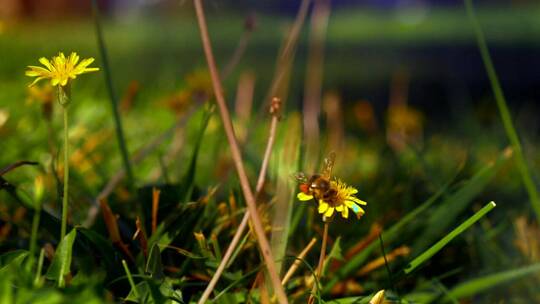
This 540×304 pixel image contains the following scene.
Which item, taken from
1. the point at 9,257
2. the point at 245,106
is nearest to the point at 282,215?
the point at 9,257

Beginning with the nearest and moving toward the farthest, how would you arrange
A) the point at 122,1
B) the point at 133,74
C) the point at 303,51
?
the point at 133,74
the point at 303,51
the point at 122,1

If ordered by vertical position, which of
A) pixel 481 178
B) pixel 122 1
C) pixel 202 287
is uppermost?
pixel 122 1

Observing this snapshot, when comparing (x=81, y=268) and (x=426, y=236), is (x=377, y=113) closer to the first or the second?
(x=426, y=236)

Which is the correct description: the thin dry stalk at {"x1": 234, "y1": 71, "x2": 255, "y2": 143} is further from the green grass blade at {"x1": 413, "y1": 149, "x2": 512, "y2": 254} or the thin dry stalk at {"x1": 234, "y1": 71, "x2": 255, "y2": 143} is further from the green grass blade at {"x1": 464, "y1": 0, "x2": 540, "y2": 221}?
the green grass blade at {"x1": 464, "y1": 0, "x2": 540, "y2": 221}

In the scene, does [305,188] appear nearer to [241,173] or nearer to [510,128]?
[241,173]

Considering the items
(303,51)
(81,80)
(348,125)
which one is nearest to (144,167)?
(81,80)

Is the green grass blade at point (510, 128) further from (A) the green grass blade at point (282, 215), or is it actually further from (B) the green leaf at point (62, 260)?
(B) the green leaf at point (62, 260)

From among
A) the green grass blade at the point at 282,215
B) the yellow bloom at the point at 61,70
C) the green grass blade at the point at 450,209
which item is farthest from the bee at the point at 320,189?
the green grass blade at the point at 450,209
